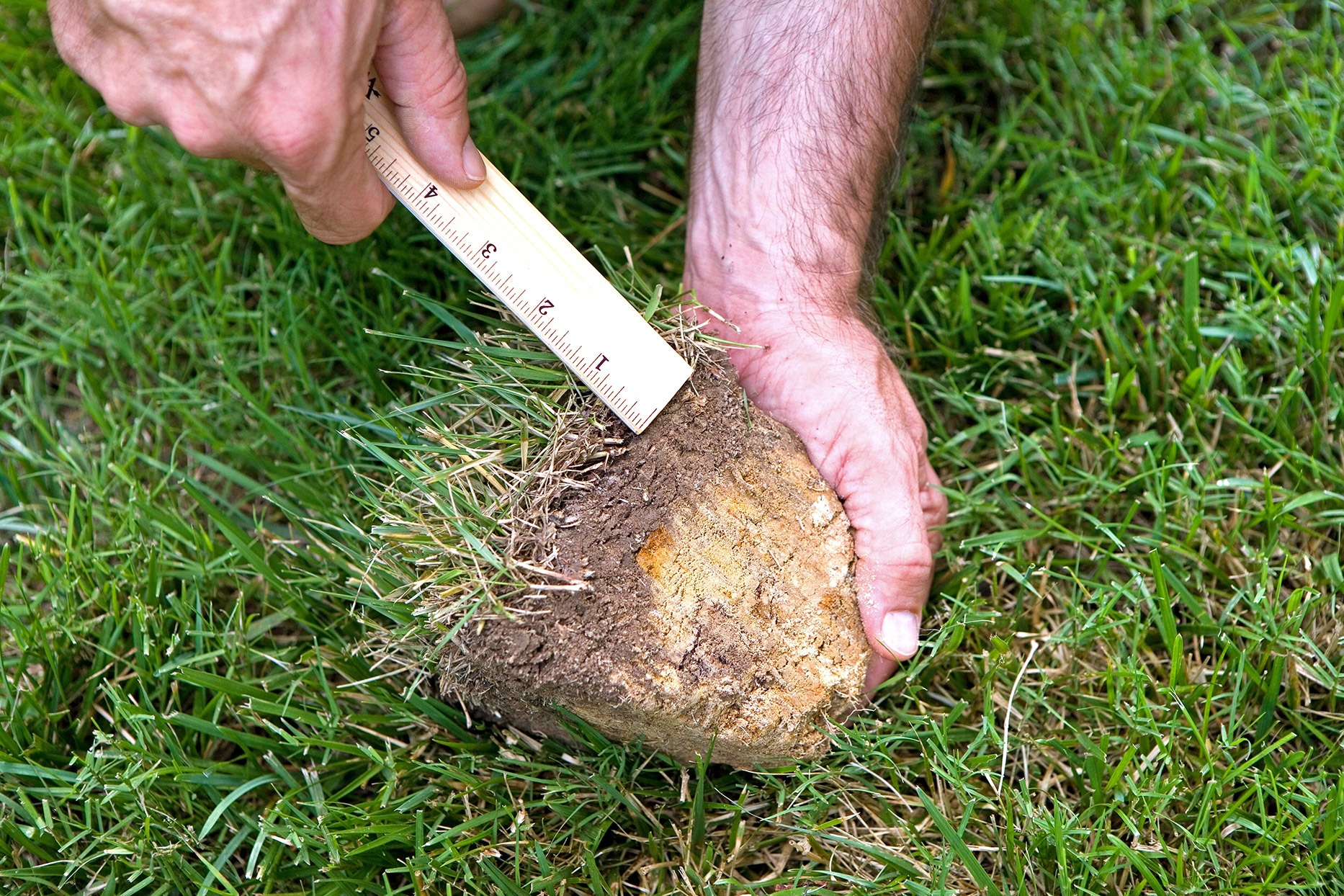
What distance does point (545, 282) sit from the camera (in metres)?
1.68

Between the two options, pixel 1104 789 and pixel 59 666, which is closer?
pixel 1104 789

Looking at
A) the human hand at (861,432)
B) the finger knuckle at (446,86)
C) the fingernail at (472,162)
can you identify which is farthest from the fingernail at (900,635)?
the finger knuckle at (446,86)

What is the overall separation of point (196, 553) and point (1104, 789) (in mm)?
1821

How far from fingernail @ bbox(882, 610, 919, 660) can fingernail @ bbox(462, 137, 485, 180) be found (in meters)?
1.06

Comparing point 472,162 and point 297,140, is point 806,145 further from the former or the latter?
point 297,140

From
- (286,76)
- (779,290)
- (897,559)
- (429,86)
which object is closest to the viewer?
(286,76)

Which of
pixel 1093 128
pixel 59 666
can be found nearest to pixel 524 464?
pixel 59 666

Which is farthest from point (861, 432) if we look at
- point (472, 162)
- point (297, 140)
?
point (297, 140)

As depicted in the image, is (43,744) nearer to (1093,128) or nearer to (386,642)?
(386,642)

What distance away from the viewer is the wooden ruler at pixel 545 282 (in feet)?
5.44

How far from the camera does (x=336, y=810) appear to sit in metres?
1.69

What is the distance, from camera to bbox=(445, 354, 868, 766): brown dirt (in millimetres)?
1593

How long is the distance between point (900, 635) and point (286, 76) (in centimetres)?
136

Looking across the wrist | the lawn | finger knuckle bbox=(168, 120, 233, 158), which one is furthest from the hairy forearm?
finger knuckle bbox=(168, 120, 233, 158)
